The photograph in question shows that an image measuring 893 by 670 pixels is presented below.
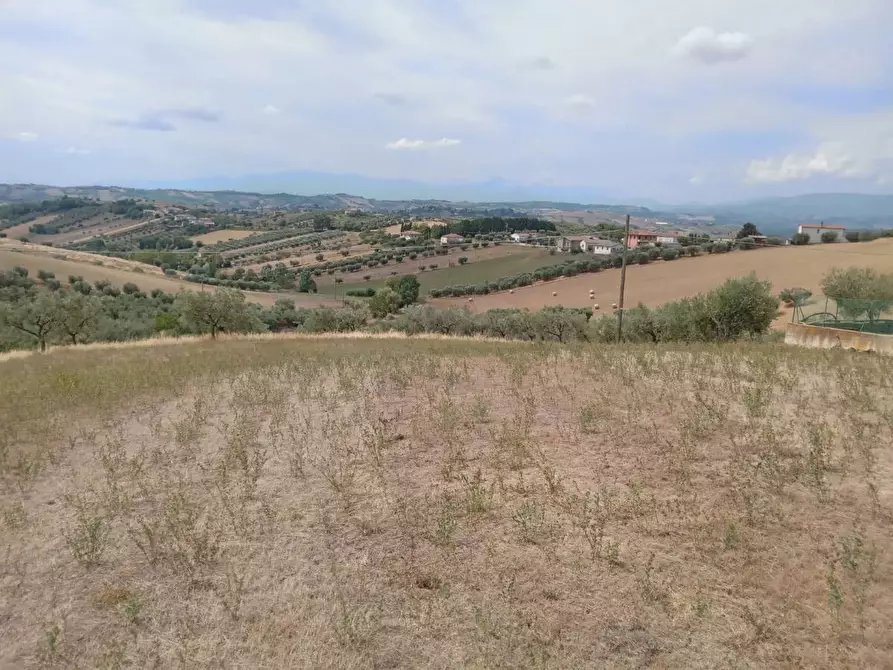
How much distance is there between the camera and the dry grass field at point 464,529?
4.25 m

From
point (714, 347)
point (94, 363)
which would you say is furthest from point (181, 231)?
point (714, 347)

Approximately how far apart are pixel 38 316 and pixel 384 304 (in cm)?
2954

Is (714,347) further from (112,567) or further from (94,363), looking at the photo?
(94,363)

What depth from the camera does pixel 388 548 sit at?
5.40m

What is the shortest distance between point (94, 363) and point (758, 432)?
17314 millimetres

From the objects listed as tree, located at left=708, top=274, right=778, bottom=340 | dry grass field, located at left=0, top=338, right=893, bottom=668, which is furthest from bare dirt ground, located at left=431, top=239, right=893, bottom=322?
dry grass field, located at left=0, top=338, right=893, bottom=668

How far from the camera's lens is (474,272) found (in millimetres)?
72688

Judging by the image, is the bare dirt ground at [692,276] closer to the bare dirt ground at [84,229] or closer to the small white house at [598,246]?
the small white house at [598,246]

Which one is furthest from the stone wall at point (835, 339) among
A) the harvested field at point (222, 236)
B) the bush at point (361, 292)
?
the harvested field at point (222, 236)

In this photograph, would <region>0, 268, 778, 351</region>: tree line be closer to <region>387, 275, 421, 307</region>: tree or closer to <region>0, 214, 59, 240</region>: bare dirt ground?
<region>387, 275, 421, 307</region>: tree

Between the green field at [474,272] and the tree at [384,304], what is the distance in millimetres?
11438

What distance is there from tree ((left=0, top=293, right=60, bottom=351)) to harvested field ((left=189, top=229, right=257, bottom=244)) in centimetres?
9261

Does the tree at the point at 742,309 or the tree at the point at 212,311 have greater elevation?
the tree at the point at 742,309

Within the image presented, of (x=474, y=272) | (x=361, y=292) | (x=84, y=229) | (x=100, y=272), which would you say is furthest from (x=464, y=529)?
(x=84, y=229)
